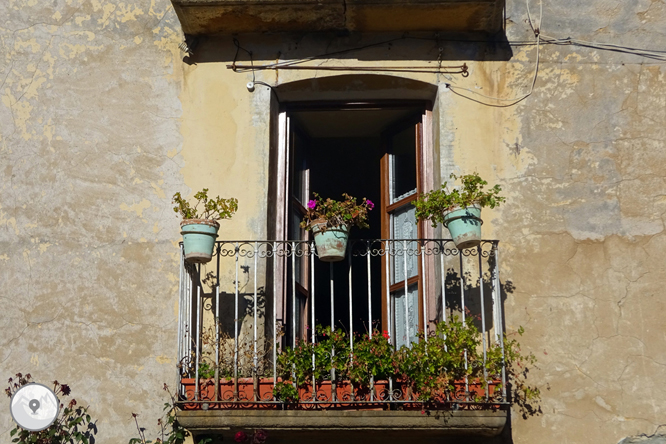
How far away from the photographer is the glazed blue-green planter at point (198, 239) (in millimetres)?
6668

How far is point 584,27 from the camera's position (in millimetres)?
7621

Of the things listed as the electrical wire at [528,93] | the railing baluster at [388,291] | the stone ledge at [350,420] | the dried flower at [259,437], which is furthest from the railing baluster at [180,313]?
the electrical wire at [528,93]

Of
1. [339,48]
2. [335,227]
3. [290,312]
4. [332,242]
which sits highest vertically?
[339,48]

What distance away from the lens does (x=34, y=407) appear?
6.36 m

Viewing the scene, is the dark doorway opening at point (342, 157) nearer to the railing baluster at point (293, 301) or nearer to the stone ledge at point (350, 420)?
the railing baluster at point (293, 301)

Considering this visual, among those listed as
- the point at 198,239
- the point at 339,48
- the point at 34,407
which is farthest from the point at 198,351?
the point at 339,48

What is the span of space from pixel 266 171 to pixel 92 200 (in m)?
1.28

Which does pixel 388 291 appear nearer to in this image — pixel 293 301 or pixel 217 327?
pixel 293 301

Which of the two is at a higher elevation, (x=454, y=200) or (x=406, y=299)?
(x=454, y=200)

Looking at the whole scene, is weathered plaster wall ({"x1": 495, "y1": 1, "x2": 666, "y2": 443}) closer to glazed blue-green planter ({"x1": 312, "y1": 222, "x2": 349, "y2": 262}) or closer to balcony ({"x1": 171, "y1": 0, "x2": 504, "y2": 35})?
balcony ({"x1": 171, "y1": 0, "x2": 504, "y2": 35})

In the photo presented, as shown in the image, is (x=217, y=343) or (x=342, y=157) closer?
(x=217, y=343)

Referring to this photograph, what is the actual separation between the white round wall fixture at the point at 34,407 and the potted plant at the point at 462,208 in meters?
2.66

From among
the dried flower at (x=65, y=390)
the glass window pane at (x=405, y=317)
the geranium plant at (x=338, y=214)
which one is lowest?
the dried flower at (x=65, y=390)

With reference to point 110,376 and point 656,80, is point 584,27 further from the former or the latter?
point 110,376
